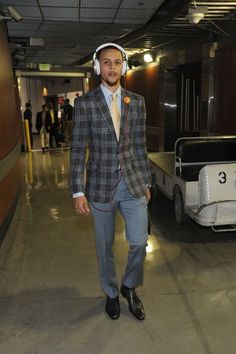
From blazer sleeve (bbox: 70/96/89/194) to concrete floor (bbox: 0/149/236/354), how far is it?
1047 millimetres

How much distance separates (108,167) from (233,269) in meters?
1.85

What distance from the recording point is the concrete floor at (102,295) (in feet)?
8.34

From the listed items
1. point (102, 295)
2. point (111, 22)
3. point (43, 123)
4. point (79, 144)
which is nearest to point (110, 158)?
point (79, 144)

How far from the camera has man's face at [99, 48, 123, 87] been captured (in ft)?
8.18

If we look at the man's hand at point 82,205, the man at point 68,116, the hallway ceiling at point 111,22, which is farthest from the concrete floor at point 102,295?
the man at point 68,116

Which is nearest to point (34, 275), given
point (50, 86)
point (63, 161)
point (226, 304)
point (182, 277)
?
point (182, 277)


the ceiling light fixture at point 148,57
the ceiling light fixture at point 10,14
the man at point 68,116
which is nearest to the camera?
the ceiling light fixture at point 10,14

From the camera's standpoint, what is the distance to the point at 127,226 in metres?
2.69

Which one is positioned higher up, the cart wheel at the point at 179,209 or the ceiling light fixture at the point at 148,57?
the ceiling light fixture at the point at 148,57

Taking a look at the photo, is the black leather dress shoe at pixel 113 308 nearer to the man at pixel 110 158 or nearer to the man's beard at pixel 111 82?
the man at pixel 110 158

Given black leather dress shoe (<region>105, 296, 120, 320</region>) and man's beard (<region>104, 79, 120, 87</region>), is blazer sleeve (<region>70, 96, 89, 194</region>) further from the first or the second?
black leather dress shoe (<region>105, 296, 120, 320</region>)

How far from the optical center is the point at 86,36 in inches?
350

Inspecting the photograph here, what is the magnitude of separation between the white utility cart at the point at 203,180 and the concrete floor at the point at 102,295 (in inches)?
13.3

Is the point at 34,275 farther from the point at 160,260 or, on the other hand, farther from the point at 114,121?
the point at 114,121
